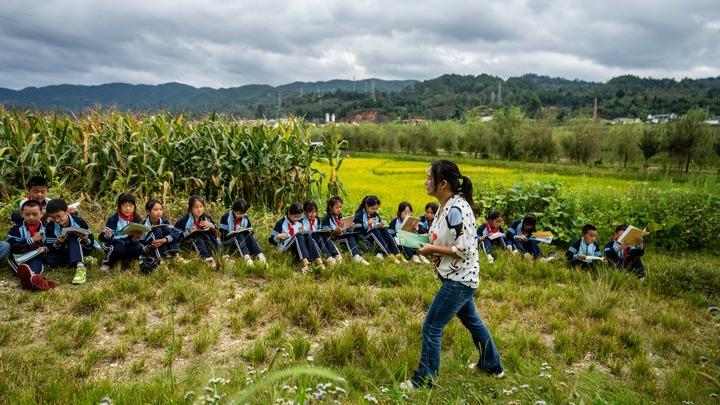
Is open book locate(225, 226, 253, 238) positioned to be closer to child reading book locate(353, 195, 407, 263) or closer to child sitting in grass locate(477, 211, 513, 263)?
child reading book locate(353, 195, 407, 263)

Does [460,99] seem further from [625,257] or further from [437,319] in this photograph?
[437,319]

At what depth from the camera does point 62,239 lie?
5.71 m

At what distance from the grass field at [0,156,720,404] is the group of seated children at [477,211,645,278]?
0.51 meters

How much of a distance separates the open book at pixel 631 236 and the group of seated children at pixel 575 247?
0.18 m

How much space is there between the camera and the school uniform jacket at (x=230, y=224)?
263 inches

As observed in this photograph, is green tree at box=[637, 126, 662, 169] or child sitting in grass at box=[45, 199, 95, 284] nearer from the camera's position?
child sitting in grass at box=[45, 199, 95, 284]

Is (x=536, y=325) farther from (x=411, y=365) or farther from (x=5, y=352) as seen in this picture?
(x=5, y=352)

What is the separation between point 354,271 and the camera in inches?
242

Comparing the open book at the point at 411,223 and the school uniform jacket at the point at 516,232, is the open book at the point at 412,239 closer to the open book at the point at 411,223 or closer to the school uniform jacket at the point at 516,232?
the open book at the point at 411,223

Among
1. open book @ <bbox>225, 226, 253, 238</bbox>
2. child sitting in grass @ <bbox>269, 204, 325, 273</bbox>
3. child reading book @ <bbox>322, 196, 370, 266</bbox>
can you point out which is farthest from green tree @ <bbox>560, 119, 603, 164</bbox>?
open book @ <bbox>225, 226, 253, 238</bbox>

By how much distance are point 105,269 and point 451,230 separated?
4861mm

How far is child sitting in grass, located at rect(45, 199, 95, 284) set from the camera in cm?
570

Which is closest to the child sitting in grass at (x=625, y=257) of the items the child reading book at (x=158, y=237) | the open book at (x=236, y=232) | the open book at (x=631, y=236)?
the open book at (x=631, y=236)

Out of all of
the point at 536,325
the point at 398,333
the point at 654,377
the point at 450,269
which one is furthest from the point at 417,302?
the point at 654,377
